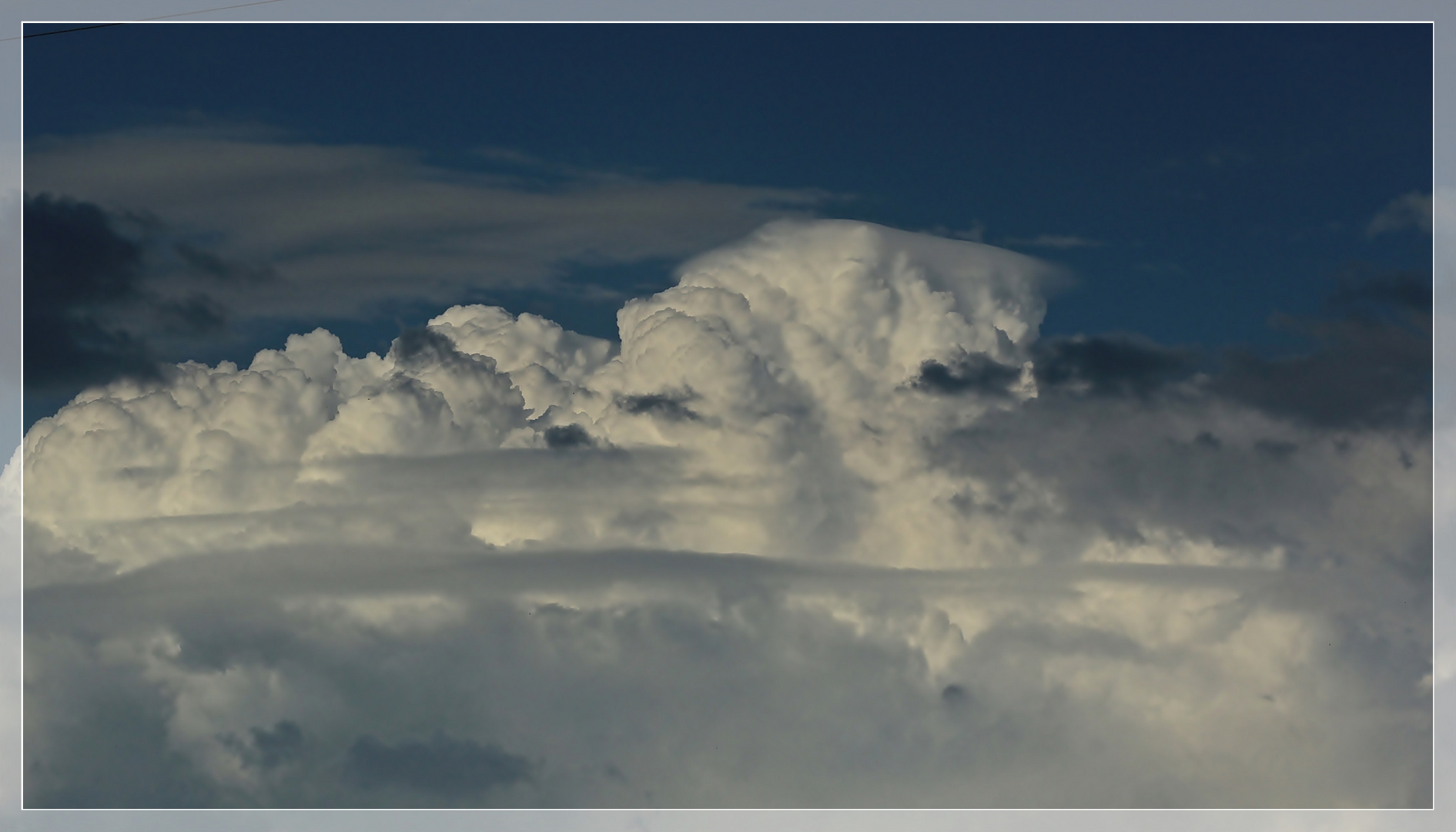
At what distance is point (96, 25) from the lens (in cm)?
A: 7925

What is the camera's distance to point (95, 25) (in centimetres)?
7912

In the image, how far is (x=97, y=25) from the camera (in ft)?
261

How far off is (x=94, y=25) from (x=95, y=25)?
14 cm

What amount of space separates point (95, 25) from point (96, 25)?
0.46 ft

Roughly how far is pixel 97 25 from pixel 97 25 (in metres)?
0.07

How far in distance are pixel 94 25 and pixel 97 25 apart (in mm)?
484

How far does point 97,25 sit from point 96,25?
207mm

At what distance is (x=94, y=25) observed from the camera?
259 ft

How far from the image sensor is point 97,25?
79.4 m

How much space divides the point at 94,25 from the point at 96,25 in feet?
0.92
